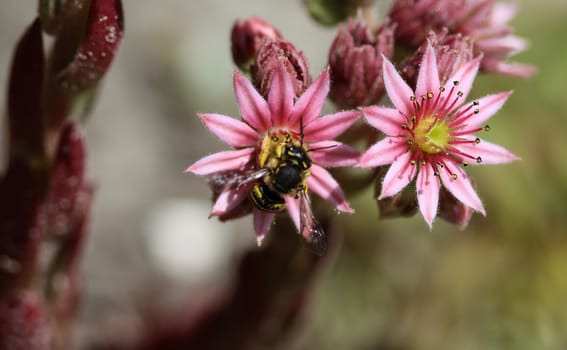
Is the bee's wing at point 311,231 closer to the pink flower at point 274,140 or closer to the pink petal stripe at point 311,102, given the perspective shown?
the pink flower at point 274,140

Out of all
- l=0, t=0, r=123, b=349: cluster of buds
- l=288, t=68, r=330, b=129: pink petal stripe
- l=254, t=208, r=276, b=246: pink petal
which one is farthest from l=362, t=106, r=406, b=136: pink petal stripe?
l=0, t=0, r=123, b=349: cluster of buds

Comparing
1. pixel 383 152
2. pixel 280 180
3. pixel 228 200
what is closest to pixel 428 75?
pixel 383 152

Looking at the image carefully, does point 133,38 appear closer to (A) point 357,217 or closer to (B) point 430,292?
(A) point 357,217

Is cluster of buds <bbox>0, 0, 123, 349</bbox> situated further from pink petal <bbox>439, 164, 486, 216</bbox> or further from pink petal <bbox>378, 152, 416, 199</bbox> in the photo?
pink petal <bbox>439, 164, 486, 216</bbox>

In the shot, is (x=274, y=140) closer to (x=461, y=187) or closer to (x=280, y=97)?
(x=280, y=97)

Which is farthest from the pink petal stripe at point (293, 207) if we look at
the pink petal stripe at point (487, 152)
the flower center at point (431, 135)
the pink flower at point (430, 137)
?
the pink petal stripe at point (487, 152)
